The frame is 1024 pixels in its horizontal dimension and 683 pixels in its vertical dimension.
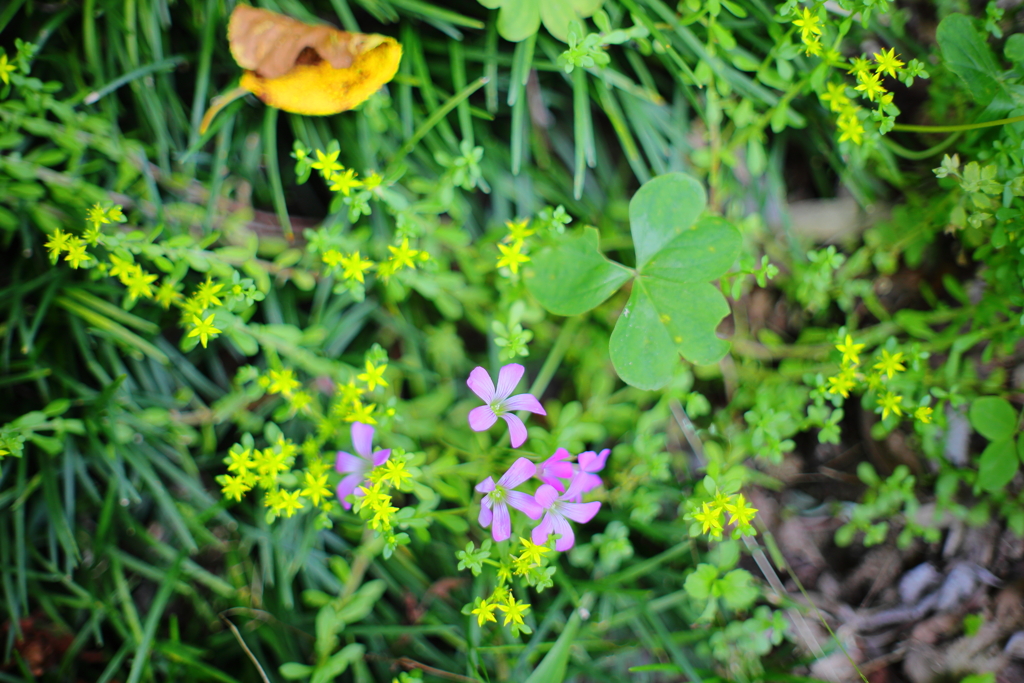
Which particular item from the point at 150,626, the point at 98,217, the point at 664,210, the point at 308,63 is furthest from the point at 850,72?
the point at 150,626

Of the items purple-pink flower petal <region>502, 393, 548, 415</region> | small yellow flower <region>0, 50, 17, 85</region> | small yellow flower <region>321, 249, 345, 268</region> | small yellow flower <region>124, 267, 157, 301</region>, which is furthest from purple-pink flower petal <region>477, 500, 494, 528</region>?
small yellow flower <region>0, 50, 17, 85</region>

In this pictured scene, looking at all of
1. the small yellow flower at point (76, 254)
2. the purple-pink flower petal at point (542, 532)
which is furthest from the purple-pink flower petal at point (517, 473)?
the small yellow flower at point (76, 254)

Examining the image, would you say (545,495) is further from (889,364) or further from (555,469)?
(889,364)

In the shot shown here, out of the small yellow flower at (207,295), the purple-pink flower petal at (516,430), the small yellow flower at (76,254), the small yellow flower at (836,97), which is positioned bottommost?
the purple-pink flower petal at (516,430)

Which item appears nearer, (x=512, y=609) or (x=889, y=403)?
(x=512, y=609)

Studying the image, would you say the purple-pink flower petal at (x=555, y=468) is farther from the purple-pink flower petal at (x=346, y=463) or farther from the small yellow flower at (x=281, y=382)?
the small yellow flower at (x=281, y=382)

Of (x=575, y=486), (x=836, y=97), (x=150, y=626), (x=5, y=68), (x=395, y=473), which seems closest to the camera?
(x=395, y=473)

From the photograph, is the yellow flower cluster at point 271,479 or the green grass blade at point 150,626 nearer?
the yellow flower cluster at point 271,479
